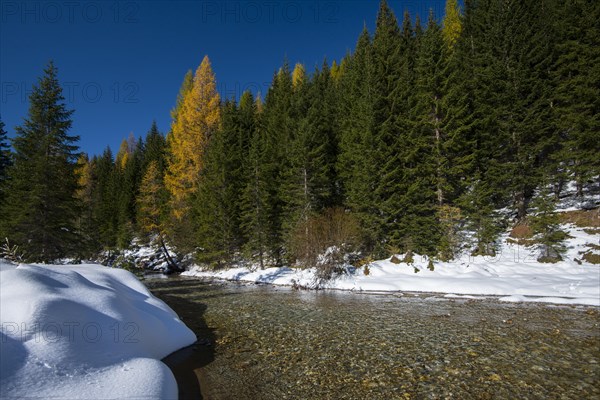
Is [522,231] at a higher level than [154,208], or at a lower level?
lower

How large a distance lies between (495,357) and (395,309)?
200 inches

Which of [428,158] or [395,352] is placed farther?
[428,158]

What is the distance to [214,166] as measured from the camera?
26.3 metres

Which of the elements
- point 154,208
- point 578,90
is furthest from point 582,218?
point 154,208

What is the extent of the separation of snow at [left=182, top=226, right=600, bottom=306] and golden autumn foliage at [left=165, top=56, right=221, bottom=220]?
14.7 meters

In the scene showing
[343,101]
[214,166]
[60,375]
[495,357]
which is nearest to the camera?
[60,375]

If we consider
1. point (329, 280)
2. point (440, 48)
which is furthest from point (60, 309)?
point (440, 48)

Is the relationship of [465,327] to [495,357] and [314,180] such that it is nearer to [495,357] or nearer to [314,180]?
[495,357]

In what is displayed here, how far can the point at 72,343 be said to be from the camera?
4.87 m

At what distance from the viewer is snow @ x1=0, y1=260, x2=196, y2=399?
4008 millimetres

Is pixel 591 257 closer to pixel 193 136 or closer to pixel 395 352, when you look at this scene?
pixel 395 352

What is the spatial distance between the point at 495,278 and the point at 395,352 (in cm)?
1066

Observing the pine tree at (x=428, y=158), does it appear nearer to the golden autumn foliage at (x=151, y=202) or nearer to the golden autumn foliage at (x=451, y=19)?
the golden autumn foliage at (x=451, y=19)

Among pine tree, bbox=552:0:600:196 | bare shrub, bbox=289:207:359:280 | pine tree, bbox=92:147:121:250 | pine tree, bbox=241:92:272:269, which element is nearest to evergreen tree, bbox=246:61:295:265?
pine tree, bbox=241:92:272:269
